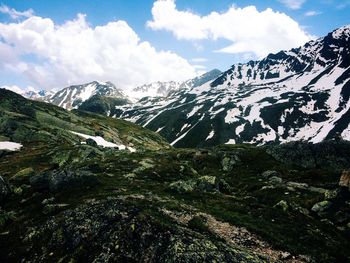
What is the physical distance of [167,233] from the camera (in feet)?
78.0

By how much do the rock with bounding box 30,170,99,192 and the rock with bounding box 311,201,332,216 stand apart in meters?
24.9

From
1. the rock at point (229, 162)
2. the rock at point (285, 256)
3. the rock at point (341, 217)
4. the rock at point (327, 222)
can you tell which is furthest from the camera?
the rock at point (229, 162)

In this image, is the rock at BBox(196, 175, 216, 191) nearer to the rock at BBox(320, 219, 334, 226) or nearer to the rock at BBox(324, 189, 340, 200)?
the rock at BBox(324, 189, 340, 200)

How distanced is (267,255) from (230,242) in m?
2.73

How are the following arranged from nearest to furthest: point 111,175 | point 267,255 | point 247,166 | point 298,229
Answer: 1. point 267,255
2. point 298,229
3. point 111,175
4. point 247,166

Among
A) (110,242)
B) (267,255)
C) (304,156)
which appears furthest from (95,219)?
(304,156)

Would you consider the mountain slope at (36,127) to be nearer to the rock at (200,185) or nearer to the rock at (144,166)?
the rock at (144,166)

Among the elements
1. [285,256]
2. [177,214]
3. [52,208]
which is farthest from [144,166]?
[285,256]

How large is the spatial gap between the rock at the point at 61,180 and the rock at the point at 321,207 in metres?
24.9

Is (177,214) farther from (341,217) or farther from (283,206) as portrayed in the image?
(341,217)

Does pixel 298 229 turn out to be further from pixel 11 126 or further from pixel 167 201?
pixel 11 126

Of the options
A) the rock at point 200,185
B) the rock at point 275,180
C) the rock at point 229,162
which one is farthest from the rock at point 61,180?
the rock at point 229,162

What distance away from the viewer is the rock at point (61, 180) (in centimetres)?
3859

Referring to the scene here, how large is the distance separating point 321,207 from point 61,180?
2850cm
